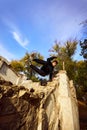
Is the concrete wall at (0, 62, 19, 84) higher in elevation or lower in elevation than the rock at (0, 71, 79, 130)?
higher

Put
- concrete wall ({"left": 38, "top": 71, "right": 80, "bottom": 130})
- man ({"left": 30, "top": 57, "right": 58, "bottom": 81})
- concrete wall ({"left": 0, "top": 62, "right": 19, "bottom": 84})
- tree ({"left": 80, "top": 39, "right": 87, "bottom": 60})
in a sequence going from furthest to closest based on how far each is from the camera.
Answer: tree ({"left": 80, "top": 39, "right": 87, "bottom": 60})
concrete wall ({"left": 0, "top": 62, "right": 19, "bottom": 84})
man ({"left": 30, "top": 57, "right": 58, "bottom": 81})
concrete wall ({"left": 38, "top": 71, "right": 80, "bottom": 130})

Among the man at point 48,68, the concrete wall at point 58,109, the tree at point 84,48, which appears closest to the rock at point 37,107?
the concrete wall at point 58,109

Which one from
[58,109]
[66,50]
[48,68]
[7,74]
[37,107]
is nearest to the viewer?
[37,107]

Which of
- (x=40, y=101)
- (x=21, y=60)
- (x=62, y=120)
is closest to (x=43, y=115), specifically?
(x=40, y=101)

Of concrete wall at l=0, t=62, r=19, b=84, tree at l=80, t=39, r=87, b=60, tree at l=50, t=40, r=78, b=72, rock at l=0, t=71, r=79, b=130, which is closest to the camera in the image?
rock at l=0, t=71, r=79, b=130

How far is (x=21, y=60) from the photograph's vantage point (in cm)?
3494

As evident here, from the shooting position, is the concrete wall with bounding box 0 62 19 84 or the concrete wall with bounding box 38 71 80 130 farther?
the concrete wall with bounding box 0 62 19 84

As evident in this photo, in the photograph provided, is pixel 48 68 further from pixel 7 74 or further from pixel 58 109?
pixel 7 74

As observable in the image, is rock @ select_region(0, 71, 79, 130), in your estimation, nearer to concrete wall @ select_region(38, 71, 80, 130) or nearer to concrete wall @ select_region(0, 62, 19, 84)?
concrete wall @ select_region(38, 71, 80, 130)

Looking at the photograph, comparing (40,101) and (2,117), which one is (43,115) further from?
(2,117)

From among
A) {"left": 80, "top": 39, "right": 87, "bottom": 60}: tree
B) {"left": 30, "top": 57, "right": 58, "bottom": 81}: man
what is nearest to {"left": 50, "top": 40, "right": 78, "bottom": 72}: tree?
{"left": 80, "top": 39, "right": 87, "bottom": 60}: tree

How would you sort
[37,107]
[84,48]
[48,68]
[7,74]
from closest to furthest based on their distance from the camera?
1. [37,107]
2. [48,68]
3. [7,74]
4. [84,48]

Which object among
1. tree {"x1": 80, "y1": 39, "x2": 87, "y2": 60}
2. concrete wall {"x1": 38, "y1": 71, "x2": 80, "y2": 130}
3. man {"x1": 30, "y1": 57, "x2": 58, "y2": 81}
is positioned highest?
tree {"x1": 80, "y1": 39, "x2": 87, "y2": 60}

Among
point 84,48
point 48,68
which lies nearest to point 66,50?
point 84,48
